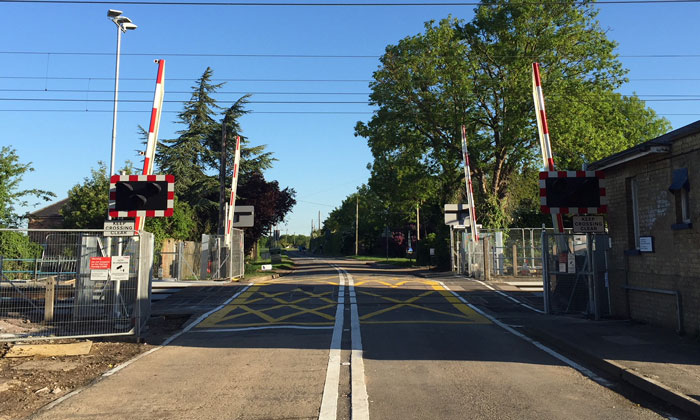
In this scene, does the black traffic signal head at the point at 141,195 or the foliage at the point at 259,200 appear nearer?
the black traffic signal head at the point at 141,195

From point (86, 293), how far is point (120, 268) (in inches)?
39.3

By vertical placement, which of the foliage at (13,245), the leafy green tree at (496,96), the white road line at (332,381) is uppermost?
the leafy green tree at (496,96)

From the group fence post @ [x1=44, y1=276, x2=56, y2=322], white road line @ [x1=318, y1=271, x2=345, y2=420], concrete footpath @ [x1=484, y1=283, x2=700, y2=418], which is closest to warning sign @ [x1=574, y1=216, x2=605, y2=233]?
concrete footpath @ [x1=484, y1=283, x2=700, y2=418]

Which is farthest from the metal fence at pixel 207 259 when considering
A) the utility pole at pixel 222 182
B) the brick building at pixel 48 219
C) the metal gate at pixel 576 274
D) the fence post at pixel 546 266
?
the brick building at pixel 48 219

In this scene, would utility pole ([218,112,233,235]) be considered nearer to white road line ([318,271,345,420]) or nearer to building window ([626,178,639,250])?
white road line ([318,271,345,420])

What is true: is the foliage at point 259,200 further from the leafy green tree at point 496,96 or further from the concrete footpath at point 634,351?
the concrete footpath at point 634,351

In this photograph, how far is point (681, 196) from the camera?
30.8 ft

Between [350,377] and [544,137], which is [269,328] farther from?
[544,137]

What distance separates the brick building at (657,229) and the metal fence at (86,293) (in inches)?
385

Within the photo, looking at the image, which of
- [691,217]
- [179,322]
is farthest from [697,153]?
[179,322]

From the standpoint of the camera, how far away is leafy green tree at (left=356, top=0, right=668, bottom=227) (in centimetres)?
2788

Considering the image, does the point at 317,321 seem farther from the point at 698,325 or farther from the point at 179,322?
the point at 698,325

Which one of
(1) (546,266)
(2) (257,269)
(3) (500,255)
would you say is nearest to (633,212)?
(1) (546,266)

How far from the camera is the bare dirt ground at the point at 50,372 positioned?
233 inches
